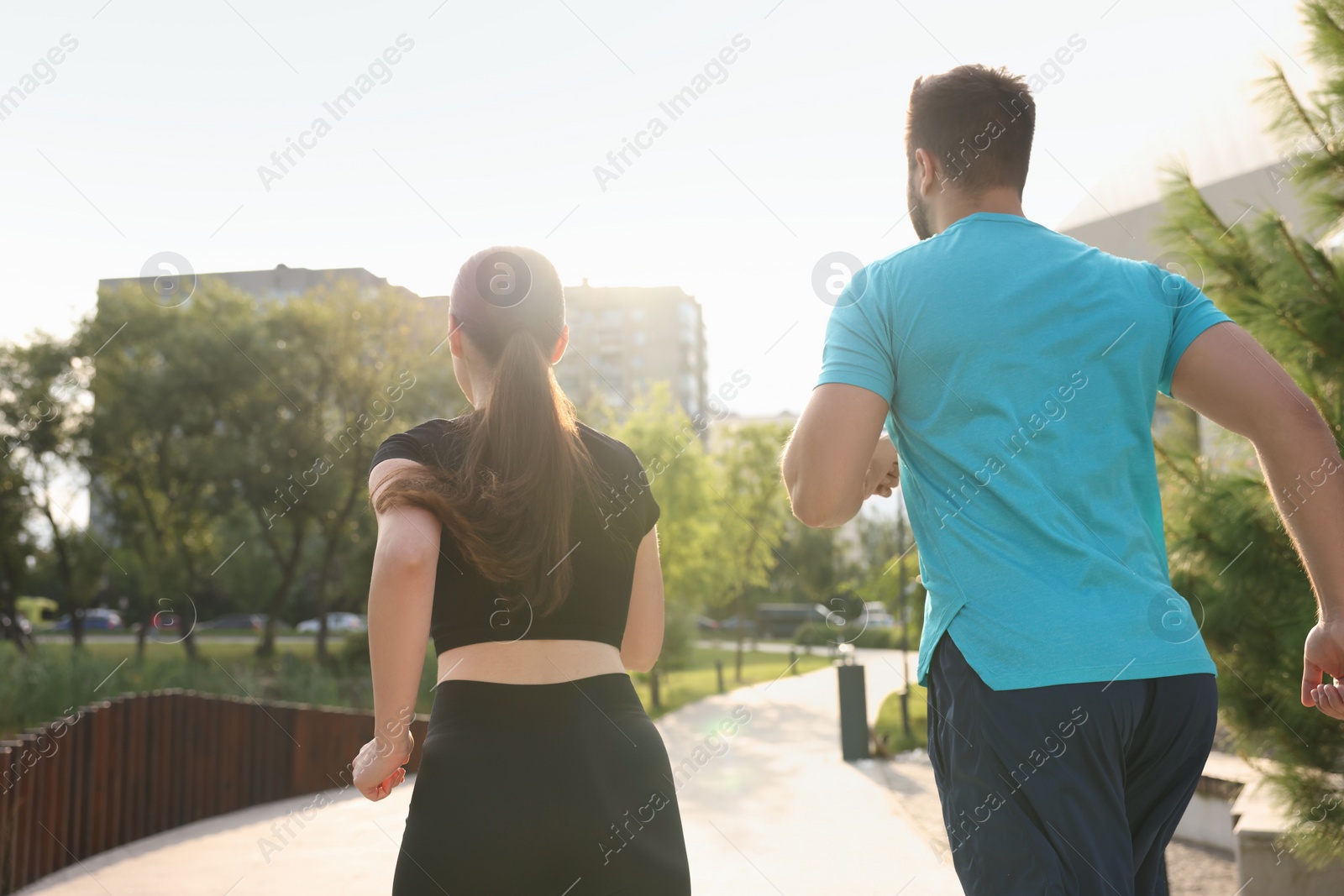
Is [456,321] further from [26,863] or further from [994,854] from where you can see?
[26,863]

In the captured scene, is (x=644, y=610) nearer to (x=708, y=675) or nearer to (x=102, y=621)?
(x=708, y=675)

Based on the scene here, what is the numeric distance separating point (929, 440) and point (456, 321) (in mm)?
1021

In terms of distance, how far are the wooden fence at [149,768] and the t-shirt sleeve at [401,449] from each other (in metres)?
4.50

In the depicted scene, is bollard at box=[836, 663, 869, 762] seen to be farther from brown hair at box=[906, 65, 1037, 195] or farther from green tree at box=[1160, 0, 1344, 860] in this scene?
brown hair at box=[906, 65, 1037, 195]

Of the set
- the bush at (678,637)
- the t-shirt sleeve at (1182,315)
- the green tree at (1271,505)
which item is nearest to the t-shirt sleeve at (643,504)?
the t-shirt sleeve at (1182,315)

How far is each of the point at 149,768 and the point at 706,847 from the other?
403 cm

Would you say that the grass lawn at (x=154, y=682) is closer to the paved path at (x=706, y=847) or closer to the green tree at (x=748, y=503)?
the paved path at (x=706, y=847)

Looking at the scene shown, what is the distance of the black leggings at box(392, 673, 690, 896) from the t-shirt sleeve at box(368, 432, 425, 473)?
435mm

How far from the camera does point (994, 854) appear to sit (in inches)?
55.9

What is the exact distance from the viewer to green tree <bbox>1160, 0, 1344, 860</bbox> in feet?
13.2

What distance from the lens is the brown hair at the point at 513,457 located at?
185cm

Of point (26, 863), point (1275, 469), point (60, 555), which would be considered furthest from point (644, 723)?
point (60, 555)

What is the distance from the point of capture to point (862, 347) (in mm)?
1630

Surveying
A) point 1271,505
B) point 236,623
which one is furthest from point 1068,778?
point 236,623
